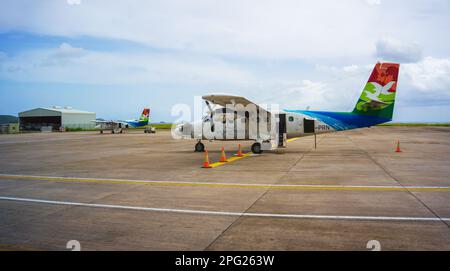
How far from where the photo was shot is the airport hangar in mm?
78188

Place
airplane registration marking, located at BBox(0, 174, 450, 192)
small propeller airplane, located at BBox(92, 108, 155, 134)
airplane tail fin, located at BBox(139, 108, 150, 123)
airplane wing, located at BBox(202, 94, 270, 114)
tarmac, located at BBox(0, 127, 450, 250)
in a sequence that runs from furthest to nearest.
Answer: airplane tail fin, located at BBox(139, 108, 150, 123) < small propeller airplane, located at BBox(92, 108, 155, 134) < airplane wing, located at BBox(202, 94, 270, 114) < airplane registration marking, located at BBox(0, 174, 450, 192) < tarmac, located at BBox(0, 127, 450, 250)

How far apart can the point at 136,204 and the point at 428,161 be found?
12.7 m

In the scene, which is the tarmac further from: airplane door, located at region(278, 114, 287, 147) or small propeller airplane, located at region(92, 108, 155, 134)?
small propeller airplane, located at region(92, 108, 155, 134)

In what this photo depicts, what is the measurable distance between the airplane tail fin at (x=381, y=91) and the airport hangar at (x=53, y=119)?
2800 inches

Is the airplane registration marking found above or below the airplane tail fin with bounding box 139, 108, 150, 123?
below

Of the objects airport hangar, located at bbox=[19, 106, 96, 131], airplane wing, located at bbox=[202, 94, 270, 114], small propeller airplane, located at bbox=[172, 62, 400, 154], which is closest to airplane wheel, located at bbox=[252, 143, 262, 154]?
small propeller airplane, located at bbox=[172, 62, 400, 154]

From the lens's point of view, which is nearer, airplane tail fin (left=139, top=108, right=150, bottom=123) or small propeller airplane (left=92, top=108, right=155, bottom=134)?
small propeller airplane (left=92, top=108, right=155, bottom=134)

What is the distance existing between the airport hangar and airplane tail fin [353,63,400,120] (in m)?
71.1

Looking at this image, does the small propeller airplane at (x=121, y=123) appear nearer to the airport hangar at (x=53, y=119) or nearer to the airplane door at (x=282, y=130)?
the airport hangar at (x=53, y=119)

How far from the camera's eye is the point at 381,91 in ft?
59.8

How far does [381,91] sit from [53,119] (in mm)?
80781

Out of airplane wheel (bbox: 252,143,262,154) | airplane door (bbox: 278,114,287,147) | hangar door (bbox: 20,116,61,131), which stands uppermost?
hangar door (bbox: 20,116,61,131)

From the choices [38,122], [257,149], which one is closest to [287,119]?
[257,149]
